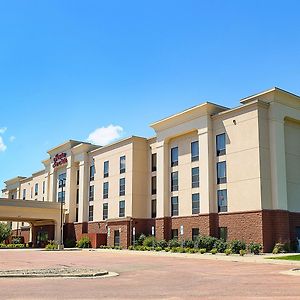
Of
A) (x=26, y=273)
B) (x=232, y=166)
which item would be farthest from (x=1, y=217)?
(x=26, y=273)

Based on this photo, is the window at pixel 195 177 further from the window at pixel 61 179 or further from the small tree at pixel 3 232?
the small tree at pixel 3 232

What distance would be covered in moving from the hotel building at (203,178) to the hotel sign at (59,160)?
381 cm

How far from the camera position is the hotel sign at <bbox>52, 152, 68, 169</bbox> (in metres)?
64.6

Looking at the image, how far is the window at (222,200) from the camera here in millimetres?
39969

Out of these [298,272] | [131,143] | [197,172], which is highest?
[131,143]

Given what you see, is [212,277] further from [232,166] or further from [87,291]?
[232,166]

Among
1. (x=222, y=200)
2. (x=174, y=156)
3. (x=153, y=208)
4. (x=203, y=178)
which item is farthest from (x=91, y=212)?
(x=222, y=200)

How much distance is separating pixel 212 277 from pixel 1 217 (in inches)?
1819

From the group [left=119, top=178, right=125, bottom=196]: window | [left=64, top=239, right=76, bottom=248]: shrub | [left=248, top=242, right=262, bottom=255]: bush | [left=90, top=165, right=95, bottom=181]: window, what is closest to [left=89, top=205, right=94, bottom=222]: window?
[left=90, top=165, right=95, bottom=181]: window

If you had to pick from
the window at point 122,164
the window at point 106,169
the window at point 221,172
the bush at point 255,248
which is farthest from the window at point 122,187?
the bush at point 255,248

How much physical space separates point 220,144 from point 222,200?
5.10m

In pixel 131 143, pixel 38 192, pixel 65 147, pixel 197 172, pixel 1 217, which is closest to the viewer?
pixel 197 172

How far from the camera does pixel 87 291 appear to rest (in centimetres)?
1366

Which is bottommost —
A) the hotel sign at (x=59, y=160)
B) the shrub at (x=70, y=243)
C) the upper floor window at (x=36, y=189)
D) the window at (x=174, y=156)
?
the shrub at (x=70, y=243)
